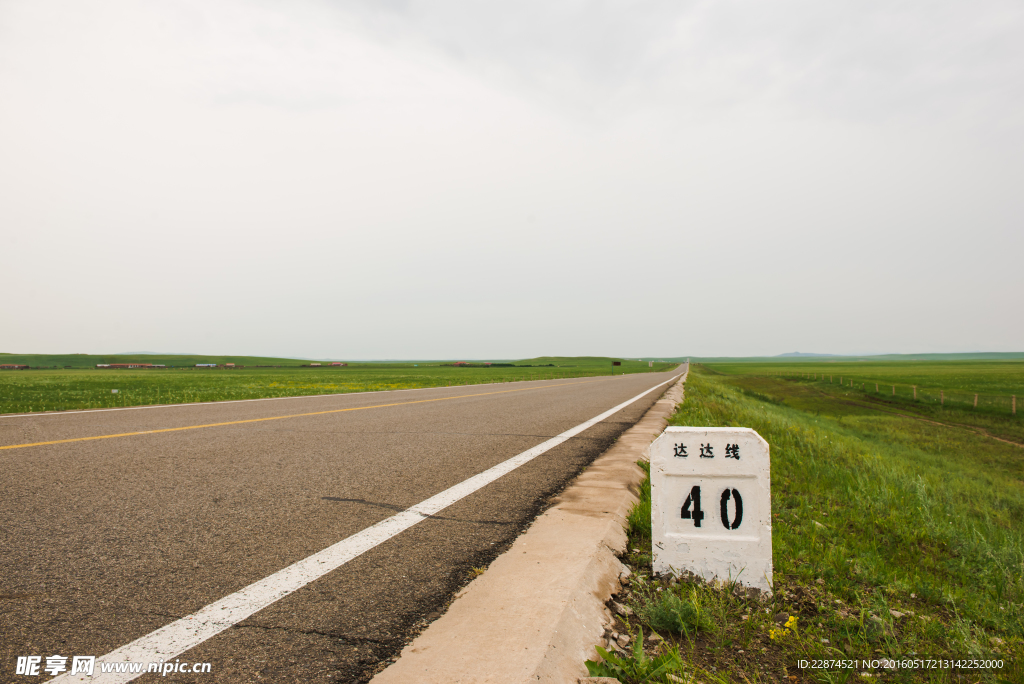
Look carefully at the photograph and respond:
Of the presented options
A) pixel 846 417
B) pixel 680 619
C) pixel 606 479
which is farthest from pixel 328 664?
pixel 846 417

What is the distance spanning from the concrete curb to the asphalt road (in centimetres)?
15

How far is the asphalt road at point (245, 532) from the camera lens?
216cm

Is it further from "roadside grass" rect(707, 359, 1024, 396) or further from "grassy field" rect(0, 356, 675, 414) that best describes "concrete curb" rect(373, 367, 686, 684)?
"roadside grass" rect(707, 359, 1024, 396)

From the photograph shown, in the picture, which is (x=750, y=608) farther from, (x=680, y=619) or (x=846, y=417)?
(x=846, y=417)

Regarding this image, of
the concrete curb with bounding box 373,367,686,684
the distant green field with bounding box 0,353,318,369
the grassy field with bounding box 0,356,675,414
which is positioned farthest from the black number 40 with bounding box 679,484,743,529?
the distant green field with bounding box 0,353,318,369

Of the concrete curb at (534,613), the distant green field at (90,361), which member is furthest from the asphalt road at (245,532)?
the distant green field at (90,361)

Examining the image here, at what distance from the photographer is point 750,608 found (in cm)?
271

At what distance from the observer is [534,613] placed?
2.32 m

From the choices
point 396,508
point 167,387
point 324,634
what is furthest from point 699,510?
point 167,387

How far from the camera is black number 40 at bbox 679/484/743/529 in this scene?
2.83 metres

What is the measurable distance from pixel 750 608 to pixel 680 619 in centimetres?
55

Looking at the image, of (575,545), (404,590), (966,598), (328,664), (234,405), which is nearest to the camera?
(328,664)

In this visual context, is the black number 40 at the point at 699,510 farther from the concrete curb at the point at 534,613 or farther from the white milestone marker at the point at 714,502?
the concrete curb at the point at 534,613

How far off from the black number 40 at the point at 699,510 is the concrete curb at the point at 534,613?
0.50 metres
